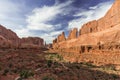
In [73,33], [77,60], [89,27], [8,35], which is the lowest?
[77,60]

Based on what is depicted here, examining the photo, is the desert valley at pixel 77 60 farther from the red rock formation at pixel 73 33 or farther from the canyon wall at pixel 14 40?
the canyon wall at pixel 14 40

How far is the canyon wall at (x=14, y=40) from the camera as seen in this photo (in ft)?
218

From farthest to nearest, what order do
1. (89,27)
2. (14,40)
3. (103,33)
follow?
(14,40) < (89,27) < (103,33)

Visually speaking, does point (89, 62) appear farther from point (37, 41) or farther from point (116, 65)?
point (37, 41)

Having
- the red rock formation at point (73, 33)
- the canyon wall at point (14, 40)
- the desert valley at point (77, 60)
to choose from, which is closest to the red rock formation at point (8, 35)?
the canyon wall at point (14, 40)

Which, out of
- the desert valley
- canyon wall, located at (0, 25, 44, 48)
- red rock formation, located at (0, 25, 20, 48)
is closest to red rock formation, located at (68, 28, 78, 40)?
the desert valley

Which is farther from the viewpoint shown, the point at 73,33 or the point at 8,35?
the point at 8,35

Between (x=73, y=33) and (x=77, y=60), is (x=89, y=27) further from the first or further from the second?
(x=77, y=60)

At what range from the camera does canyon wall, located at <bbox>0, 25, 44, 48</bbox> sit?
218 ft

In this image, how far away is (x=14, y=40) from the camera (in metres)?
82.6

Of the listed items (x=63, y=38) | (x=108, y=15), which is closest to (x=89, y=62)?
(x=108, y=15)

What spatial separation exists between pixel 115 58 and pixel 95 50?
669 centimetres

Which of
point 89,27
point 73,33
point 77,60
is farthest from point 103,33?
point 73,33

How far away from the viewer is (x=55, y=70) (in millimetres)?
20500
